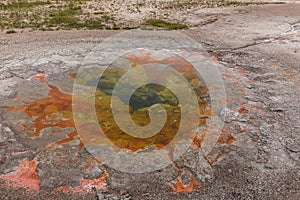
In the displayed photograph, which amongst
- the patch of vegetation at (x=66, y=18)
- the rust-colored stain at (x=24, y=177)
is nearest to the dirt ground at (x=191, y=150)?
the rust-colored stain at (x=24, y=177)

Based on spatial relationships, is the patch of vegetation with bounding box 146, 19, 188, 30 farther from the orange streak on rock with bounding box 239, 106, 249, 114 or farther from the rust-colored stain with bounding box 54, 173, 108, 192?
the rust-colored stain with bounding box 54, 173, 108, 192

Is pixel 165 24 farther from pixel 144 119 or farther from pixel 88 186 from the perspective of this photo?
pixel 88 186

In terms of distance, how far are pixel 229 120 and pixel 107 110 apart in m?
2.32

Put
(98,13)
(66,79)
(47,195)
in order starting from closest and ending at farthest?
(47,195)
(66,79)
(98,13)

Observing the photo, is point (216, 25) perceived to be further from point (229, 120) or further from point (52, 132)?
point (52, 132)

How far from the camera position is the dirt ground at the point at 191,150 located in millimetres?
4266

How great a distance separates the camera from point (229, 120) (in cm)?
572

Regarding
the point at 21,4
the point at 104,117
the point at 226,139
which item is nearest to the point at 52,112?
the point at 104,117

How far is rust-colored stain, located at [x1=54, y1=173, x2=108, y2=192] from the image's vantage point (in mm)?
4223

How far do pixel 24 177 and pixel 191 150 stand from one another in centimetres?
253

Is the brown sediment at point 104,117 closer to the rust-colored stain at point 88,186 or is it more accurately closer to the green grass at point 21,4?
the rust-colored stain at point 88,186

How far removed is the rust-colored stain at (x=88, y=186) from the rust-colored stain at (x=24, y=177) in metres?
0.37

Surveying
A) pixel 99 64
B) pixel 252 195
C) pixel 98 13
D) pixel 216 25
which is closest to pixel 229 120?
pixel 252 195

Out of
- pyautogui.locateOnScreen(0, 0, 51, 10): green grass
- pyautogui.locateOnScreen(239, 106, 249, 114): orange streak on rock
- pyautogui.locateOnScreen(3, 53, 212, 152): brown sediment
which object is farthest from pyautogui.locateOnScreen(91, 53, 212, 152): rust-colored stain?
pyautogui.locateOnScreen(0, 0, 51, 10): green grass
